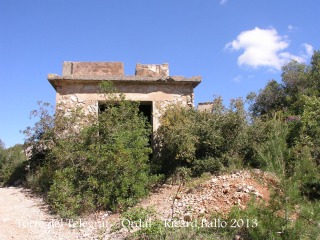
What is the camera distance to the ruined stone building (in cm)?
1030

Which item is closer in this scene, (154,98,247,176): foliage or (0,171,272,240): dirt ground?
(0,171,272,240): dirt ground

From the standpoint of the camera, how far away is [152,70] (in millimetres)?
11094

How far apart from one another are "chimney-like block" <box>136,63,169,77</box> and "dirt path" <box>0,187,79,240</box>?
5102mm

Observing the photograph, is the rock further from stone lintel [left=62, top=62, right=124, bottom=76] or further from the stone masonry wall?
stone lintel [left=62, top=62, right=124, bottom=76]

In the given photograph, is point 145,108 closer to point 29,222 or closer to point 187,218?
point 29,222

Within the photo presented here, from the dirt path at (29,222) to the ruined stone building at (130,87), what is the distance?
330 centimetres

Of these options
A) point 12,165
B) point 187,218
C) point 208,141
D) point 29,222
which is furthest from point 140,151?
point 12,165

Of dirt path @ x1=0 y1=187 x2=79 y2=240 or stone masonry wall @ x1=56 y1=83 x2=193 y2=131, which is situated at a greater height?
Result: stone masonry wall @ x1=56 y1=83 x2=193 y2=131

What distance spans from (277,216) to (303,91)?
56.1 ft

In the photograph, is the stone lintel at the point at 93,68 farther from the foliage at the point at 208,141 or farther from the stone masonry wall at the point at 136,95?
the foliage at the point at 208,141

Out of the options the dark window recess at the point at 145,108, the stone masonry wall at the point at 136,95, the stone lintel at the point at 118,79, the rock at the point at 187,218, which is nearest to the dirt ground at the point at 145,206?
the rock at the point at 187,218

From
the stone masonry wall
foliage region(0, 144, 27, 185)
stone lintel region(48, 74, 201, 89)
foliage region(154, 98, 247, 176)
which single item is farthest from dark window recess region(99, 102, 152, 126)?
foliage region(0, 144, 27, 185)

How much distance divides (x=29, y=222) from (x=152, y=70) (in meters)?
6.29

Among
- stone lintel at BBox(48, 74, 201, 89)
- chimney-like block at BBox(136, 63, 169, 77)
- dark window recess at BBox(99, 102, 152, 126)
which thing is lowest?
dark window recess at BBox(99, 102, 152, 126)
